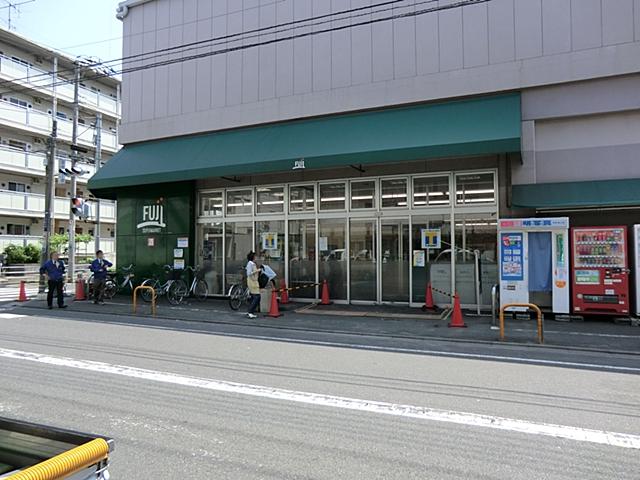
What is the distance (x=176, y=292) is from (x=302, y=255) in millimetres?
4380

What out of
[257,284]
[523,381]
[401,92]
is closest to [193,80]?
[401,92]

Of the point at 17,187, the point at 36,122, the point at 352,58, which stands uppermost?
the point at 36,122

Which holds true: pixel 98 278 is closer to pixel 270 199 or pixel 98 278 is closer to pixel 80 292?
pixel 80 292

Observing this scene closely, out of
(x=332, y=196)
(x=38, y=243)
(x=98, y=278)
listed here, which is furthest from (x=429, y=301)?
(x=38, y=243)

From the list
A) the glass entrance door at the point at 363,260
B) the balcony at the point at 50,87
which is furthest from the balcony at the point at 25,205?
the glass entrance door at the point at 363,260

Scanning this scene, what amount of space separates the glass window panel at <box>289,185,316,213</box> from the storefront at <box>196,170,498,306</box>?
0.03 m

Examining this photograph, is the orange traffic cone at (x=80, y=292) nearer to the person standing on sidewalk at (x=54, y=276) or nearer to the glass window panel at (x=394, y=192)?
the person standing on sidewalk at (x=54, y=276)

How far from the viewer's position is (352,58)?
1445 cm

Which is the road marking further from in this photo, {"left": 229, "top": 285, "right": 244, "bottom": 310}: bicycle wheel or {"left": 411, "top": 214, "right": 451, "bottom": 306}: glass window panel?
{"left": 411, "top": 214, "right": 451, "bottom": 306}: glass window panel

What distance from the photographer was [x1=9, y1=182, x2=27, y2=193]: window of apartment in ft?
103

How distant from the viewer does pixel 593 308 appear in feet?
36.0

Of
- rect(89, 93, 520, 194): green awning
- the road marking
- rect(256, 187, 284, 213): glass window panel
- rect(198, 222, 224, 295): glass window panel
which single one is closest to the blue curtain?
rect(89, 93, 520, 194): green awning

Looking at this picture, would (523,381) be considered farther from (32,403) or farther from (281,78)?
(281,78)

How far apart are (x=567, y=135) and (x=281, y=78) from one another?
903 centimetres
